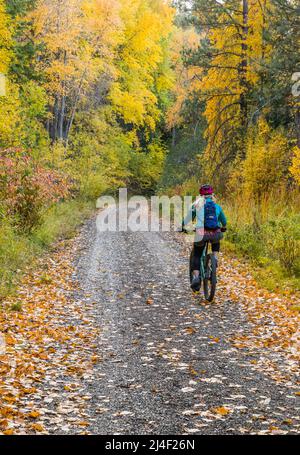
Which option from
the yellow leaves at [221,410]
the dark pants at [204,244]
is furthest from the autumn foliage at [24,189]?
the yellow leaves at [221,410]

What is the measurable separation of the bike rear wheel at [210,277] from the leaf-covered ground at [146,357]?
0.20 metres

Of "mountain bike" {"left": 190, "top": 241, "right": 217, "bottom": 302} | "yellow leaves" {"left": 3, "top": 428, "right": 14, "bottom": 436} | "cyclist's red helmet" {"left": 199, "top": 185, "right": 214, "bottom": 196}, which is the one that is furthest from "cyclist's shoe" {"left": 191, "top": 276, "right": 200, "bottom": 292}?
"yellow leaves" {"left": 3, "top": 428, "right": 14, "bottom": 436}

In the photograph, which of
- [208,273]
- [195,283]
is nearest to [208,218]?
[208,273]

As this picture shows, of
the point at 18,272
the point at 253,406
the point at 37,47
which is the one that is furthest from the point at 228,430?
the point at 37,47

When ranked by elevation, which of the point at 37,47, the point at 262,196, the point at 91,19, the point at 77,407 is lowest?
the point at 77,407

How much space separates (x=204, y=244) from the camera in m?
11.4

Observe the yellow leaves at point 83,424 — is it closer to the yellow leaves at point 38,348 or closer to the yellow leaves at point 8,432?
the yellow leaves at point 38,348

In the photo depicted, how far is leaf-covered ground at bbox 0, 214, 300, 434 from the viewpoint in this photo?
18.9 ft

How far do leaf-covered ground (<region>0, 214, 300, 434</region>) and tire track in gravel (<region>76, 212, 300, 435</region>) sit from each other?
0.05 ft

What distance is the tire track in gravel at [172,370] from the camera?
18.6ft

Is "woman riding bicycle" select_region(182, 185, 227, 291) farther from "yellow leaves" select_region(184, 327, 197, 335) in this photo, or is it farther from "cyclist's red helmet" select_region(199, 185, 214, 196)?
"yellow leaves" select_region(184, 327, 197, 335)

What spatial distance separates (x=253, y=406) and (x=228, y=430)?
0.69 metres

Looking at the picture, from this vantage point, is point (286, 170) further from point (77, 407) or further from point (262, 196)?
point (77, 407)

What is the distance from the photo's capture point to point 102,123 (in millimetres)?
36531
